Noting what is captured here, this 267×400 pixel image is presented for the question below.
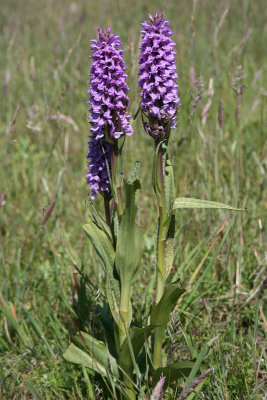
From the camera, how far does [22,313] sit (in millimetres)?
2672

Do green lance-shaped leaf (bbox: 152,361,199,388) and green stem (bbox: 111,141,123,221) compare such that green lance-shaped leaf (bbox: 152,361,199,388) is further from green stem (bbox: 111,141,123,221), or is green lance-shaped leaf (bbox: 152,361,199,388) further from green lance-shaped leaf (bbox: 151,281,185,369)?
green stem (bbox: 111,141,123,221)

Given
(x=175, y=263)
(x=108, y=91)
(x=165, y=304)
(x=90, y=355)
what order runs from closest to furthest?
(x=108, y=91)
(x=165, y=304)
(x=90, y=355)
(x=175, y=263)

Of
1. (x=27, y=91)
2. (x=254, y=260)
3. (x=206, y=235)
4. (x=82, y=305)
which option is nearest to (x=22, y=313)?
(x=82, y=305)

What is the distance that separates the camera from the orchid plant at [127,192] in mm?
1646

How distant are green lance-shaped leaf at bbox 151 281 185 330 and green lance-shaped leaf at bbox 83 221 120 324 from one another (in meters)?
0.16

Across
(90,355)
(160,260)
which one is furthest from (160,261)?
(90,355)

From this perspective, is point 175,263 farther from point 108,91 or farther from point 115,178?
point 108,91

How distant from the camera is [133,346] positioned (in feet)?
6.08

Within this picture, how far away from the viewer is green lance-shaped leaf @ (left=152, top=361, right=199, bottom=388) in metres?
1.84

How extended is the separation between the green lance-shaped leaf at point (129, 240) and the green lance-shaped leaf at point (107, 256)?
2.2 inches

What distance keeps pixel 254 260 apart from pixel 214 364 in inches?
34.8

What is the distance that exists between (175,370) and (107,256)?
56cm

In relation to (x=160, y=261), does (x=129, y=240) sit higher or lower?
higher

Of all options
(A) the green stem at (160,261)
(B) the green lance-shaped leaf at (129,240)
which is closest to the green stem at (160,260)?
(A) the green stem at (160,261)
